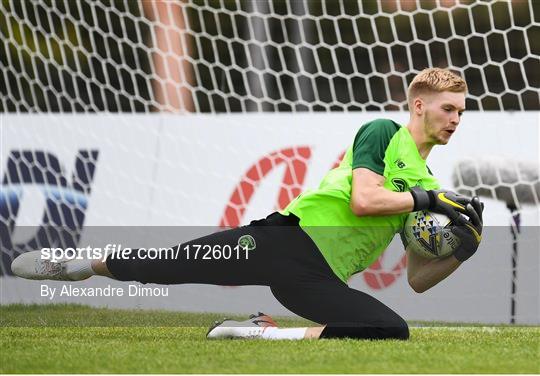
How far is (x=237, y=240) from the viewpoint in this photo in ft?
17.1

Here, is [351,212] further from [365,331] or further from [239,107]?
[239,107]

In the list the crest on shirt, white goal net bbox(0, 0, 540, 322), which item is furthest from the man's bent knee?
white goal net bbox(0, 0, 540, 322)

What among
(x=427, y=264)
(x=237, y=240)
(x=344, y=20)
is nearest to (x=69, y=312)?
(x=237, y=240)

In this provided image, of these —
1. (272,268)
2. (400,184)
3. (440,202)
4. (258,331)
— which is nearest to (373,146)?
(400,184)

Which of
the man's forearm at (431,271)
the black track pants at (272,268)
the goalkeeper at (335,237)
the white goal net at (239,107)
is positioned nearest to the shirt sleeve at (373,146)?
the goalkeeper at (335,237)

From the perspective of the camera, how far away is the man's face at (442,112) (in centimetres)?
524

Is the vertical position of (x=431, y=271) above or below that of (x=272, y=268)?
below

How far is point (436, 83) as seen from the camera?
17.4 feet

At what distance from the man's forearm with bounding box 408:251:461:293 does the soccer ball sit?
10cm

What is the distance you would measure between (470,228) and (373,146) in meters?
0.61

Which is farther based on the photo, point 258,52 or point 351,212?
point 258,52

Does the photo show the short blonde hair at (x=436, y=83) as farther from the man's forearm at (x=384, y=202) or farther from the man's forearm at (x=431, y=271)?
the man's forearm at (x=431, y=271)

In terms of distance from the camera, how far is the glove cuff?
500 centimetres

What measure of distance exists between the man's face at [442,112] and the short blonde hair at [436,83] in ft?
0.09
